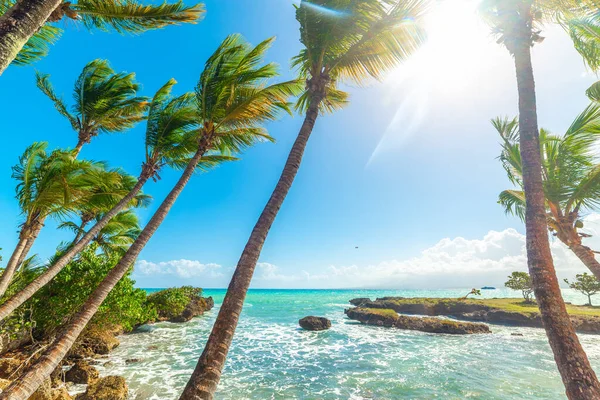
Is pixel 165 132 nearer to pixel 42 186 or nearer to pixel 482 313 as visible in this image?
pixel 42 186

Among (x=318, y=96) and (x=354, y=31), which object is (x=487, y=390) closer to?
(x=318, y=96)

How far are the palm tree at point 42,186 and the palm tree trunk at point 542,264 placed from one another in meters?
11.3

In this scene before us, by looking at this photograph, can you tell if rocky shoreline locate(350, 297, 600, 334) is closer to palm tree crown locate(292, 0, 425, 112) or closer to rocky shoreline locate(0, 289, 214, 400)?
palm tree crown locate(292, 0, 425, 112)

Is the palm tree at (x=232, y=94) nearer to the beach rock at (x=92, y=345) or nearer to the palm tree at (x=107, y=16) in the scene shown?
the palm tree at (x=107, y=16)

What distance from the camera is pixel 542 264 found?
3.81 meters

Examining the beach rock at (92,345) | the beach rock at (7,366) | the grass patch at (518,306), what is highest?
the beach rock at (7,366)

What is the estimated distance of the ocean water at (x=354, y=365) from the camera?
10.1m

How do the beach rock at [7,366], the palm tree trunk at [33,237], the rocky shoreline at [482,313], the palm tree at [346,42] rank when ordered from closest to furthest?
the palm tree at [346,42]
the beach rock at [7,366]
the palm tree trunk at [33,237]
the rocky shoreline at [482,313]

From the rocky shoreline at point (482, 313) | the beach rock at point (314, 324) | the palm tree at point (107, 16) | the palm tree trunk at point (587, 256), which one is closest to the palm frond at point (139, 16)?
the palm tree at point (107, 16)

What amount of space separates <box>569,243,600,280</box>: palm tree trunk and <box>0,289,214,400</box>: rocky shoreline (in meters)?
11.6

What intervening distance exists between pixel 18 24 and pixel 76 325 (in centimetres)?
525

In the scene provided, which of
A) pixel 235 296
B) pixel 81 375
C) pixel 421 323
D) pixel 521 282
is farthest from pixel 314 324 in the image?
pixel 521 282

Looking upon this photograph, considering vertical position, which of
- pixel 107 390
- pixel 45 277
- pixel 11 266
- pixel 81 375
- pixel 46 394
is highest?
pixel 11 266

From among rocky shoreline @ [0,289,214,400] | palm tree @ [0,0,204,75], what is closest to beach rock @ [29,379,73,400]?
rocky shoreline @ [0,289,214,400]
